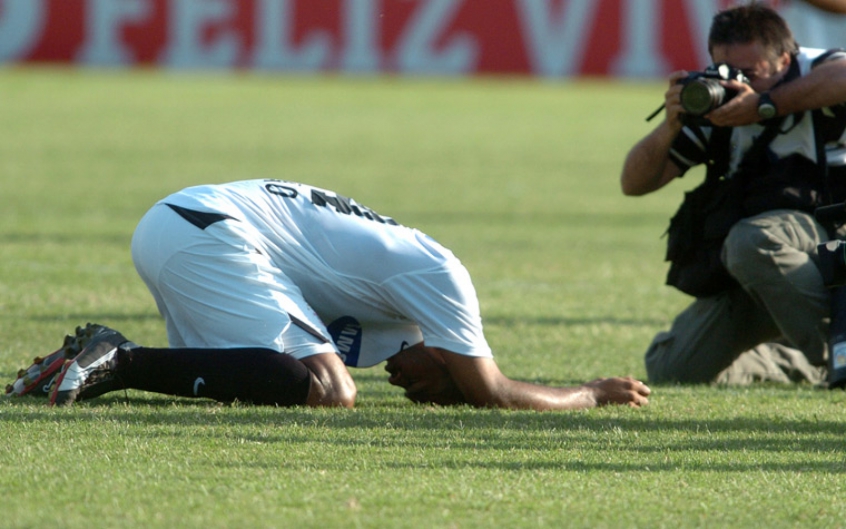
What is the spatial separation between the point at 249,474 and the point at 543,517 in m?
0.80

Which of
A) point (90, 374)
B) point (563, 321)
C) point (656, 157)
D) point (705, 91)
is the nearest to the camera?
point (90, 374)

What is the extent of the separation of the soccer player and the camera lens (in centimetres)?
107

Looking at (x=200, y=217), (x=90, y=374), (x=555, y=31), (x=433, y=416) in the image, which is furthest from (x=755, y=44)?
(x=555, y=31)

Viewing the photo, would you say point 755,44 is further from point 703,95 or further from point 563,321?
point 563,321

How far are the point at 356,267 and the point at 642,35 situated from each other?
83.2 ft

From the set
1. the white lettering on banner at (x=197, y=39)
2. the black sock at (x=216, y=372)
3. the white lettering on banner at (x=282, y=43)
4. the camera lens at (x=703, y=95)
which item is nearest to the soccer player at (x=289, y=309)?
the black sock at (x=216, y=372)

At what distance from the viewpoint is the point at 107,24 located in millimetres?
28906

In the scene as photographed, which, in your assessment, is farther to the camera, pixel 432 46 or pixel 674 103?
pixel 432 46

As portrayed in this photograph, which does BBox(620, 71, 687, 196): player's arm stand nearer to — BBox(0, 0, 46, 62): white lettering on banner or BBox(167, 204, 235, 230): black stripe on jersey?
BBox(167, 204, 235, 230): black stripe on jersey

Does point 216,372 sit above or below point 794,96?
below

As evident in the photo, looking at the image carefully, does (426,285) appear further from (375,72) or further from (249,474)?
(375,72)

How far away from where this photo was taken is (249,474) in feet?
11.7

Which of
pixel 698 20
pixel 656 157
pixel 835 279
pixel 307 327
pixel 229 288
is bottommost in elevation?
pixel 698 20

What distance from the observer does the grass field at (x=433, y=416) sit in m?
3.32
